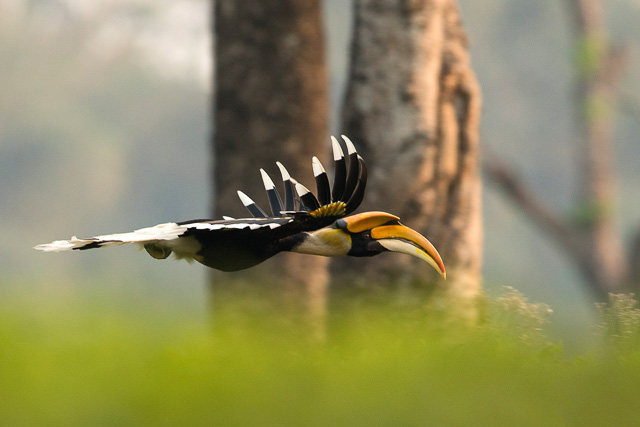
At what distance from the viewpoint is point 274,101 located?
206 inches

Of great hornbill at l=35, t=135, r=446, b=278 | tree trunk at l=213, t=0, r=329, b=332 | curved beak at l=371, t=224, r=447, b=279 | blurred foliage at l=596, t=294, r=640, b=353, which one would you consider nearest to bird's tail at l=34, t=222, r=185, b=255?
great hornbill at l=35, t=135, r=446, b=278

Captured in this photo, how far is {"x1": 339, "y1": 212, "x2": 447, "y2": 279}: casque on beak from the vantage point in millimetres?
2340

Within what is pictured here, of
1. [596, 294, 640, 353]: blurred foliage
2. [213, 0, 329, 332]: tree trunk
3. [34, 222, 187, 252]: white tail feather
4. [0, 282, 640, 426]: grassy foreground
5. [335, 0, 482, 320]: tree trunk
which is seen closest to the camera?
[0, 282, 640, 426]: grassy foreground

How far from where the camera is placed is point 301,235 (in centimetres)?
230

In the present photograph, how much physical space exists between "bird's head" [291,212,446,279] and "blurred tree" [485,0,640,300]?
887 cm

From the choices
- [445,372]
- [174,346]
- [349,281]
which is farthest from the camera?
[349,281]

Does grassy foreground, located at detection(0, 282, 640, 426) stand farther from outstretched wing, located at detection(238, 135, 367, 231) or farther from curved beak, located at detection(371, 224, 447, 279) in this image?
outstretched wing, located at detection(238, 135, 367, 231)

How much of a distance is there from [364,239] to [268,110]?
305 centimetres

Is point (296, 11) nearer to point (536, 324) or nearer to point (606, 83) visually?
point (536, 324)

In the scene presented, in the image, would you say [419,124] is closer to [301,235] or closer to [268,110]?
[268,110]

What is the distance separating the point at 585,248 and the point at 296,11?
7.81 metres

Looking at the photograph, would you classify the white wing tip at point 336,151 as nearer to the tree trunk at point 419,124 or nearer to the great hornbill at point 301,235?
the great hornbill at point 301,235

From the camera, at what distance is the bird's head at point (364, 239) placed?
230cm

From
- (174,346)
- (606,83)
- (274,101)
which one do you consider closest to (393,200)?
(274,101)
